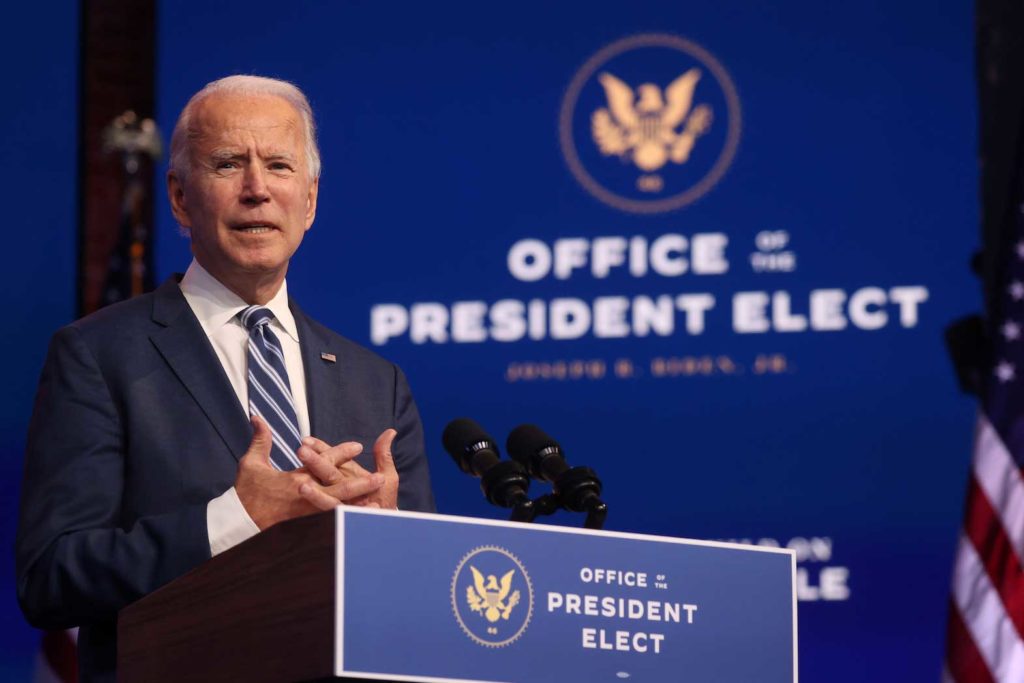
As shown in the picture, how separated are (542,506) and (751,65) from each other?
140 inches

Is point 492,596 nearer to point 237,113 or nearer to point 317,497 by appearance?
point 317,497

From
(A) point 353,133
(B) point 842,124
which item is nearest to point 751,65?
(B) point 842,124

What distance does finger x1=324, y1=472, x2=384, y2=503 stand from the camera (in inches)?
75.5

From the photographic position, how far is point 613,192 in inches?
214

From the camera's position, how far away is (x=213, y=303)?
2422 mm

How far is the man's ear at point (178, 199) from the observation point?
2475 mm

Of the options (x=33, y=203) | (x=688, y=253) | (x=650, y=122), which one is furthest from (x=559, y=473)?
(x=33, y=203)

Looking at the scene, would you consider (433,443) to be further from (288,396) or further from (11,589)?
(288,396)

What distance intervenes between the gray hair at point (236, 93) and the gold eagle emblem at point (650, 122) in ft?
10.0

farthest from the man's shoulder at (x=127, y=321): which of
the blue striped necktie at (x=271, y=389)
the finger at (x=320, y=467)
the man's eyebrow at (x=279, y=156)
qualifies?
the finger at (x=320, y=467)

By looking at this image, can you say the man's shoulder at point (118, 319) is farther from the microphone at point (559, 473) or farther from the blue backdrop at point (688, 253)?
the blue backdrop at point (688, 253)

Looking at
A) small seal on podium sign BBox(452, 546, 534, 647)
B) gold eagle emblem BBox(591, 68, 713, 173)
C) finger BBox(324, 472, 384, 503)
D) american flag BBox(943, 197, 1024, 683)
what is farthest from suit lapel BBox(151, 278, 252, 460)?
gold eagle emblem BBox(591, 68, 713, 173)

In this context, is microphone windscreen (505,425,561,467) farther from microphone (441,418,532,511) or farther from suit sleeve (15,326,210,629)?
suit sleeve (15,326,210,629)

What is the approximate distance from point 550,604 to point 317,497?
0.31 metres
